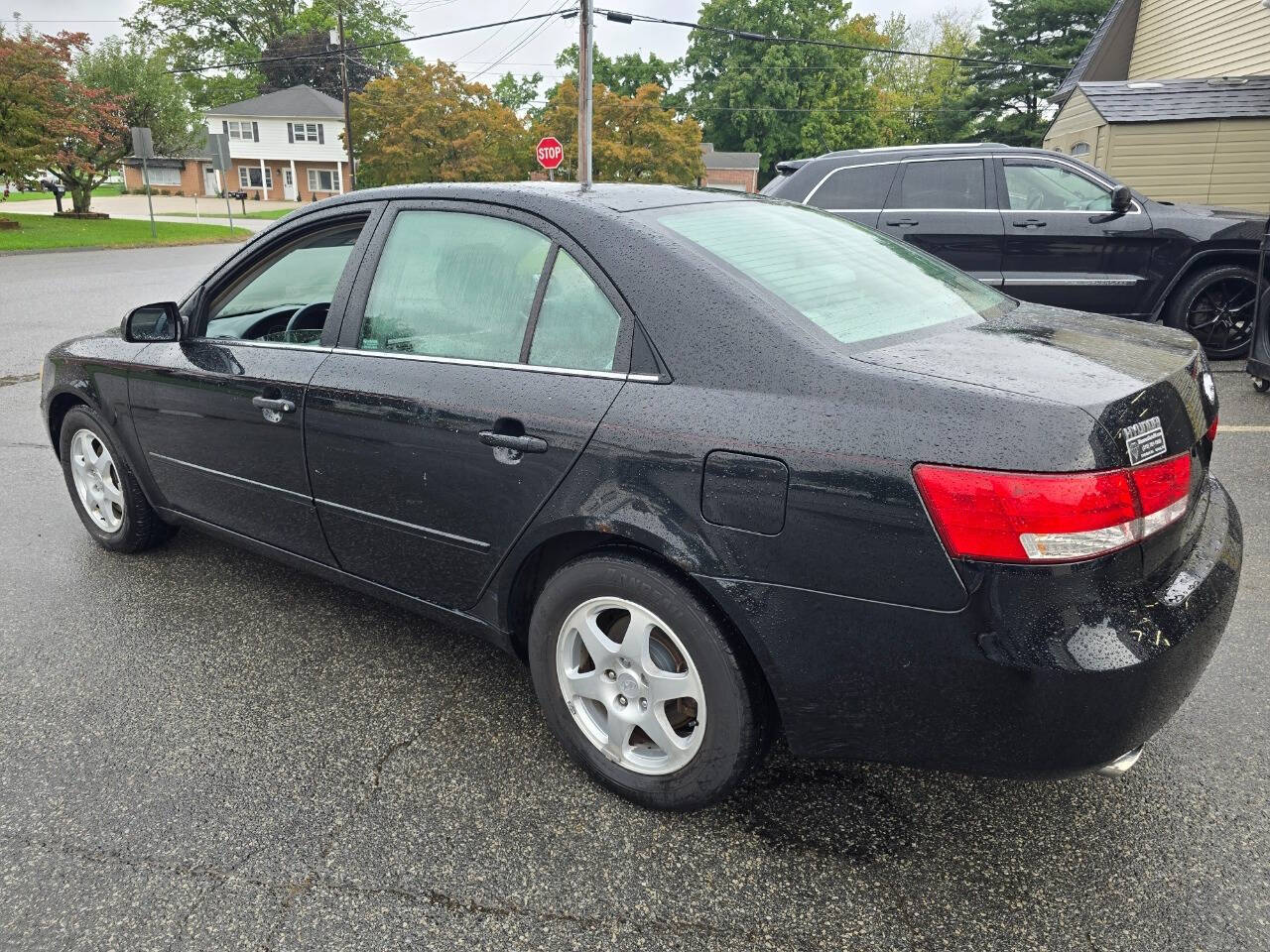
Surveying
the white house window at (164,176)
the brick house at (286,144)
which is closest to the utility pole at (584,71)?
the brick house at (286,144)

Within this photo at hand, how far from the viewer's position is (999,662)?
1.82 meters

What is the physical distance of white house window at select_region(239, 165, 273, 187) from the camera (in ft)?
215

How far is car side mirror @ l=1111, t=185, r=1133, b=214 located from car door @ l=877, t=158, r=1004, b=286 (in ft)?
2.90

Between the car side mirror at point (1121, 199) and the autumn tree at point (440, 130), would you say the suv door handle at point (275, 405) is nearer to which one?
the car side mirror at point (1121, 199)

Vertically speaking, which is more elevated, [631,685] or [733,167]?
[733,167]

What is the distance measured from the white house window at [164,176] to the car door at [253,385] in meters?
77.4

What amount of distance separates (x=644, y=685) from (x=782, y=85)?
211ft

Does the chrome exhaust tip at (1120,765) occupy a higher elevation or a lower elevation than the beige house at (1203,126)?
lower

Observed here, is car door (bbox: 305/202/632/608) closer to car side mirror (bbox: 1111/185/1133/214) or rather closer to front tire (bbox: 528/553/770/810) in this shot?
front tire (bbox: 528/553/770/810)

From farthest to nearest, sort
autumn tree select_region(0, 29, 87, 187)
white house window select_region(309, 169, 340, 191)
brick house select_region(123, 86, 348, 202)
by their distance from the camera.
A: white house window select_region(309, 169, 340, 191), brick house select_region(123, 86, 348, 202), autumn tree select_region(0, 29, 87, 187)

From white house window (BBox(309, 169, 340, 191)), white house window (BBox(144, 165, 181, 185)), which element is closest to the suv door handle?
white house window (BBox(309, 169, 340, 191))

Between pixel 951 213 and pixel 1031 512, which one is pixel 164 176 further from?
pixel 1031 512

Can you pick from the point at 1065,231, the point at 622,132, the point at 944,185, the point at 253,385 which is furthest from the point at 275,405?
the point at 622,132

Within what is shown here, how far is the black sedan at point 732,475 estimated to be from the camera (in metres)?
1.83
